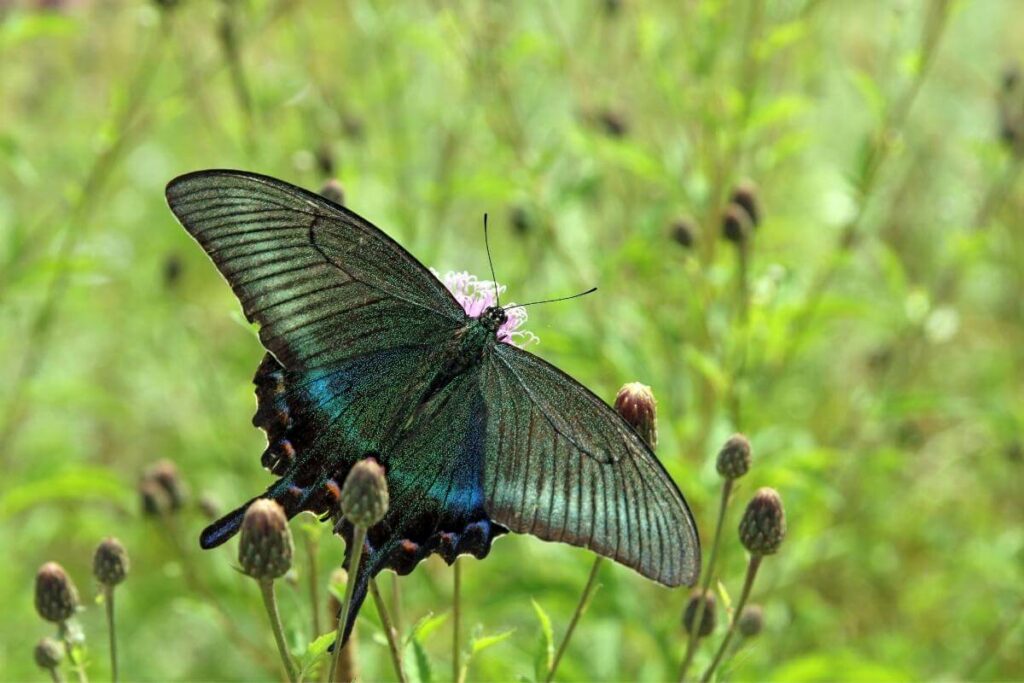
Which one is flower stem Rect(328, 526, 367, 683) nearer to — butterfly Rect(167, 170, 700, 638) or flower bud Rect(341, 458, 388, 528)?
flower bud Rect(341, 458, 388, 528)

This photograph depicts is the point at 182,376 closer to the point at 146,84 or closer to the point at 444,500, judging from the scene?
the point at 146,84

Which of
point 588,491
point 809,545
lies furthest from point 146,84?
point 809,545

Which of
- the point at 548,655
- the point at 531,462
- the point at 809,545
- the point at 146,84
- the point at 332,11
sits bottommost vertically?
the point at 548,655

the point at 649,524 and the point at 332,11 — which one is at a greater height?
the point at 332,11

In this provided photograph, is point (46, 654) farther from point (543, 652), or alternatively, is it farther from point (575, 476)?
point (575, 476)

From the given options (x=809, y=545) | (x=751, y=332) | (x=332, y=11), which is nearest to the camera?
(x=751, y=332)

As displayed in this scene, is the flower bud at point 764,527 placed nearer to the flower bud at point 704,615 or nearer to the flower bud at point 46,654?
the flower bud at point 704,615

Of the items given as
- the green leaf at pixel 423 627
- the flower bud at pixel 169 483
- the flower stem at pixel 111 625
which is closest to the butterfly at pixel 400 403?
the green leaf at pixel 423 627

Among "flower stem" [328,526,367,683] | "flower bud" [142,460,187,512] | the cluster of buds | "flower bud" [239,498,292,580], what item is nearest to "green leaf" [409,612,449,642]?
"flower stem" [328,526,367,683]

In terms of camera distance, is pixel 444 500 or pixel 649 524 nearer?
pixel 649 524
